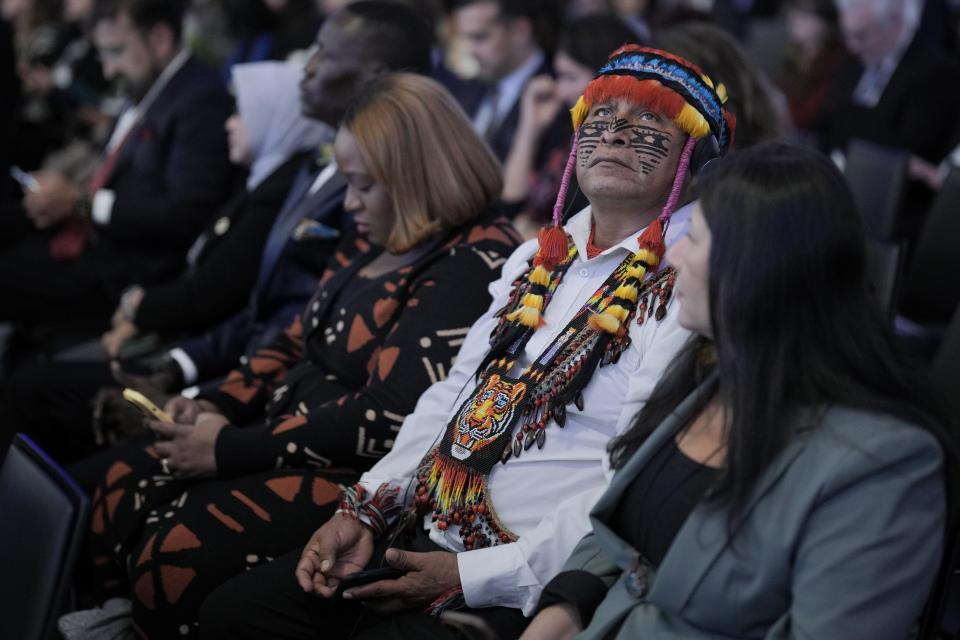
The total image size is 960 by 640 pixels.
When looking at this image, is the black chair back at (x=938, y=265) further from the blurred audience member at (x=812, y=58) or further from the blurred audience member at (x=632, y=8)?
the blurred audience member at (x=632, y=8)

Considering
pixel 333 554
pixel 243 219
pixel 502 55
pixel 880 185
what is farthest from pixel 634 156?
pixel 502 55

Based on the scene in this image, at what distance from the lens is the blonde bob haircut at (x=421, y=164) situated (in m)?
2.22

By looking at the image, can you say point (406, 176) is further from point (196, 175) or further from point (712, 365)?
point (196, 175)

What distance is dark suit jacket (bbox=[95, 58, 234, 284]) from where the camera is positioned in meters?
3.44

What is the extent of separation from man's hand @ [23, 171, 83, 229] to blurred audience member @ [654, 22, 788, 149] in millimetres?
2347

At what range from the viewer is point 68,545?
1436 mm

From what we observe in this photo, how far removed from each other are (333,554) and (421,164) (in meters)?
0.90

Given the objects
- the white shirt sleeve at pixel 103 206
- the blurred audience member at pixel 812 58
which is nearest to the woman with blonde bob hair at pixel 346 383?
the white shirt sleeve at pixel 103 206

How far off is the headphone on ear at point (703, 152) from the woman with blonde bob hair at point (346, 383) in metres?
0.53

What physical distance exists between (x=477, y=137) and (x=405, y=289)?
1.31 ft

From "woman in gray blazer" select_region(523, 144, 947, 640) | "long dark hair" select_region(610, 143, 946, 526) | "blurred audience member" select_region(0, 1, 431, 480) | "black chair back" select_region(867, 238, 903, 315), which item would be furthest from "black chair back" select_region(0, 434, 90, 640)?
"black chair back" select_region(867, 238, 903, 315)

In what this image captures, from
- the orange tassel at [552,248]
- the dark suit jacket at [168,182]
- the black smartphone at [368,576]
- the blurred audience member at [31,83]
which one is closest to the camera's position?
the black smartphone at [368,576]

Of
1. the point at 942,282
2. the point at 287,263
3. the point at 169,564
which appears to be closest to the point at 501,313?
the point at 169,564

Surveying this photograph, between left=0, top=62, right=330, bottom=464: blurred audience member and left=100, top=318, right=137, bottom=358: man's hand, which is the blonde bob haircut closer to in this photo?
left=0, top=62, right=330, bottom=464: blurred audience member
